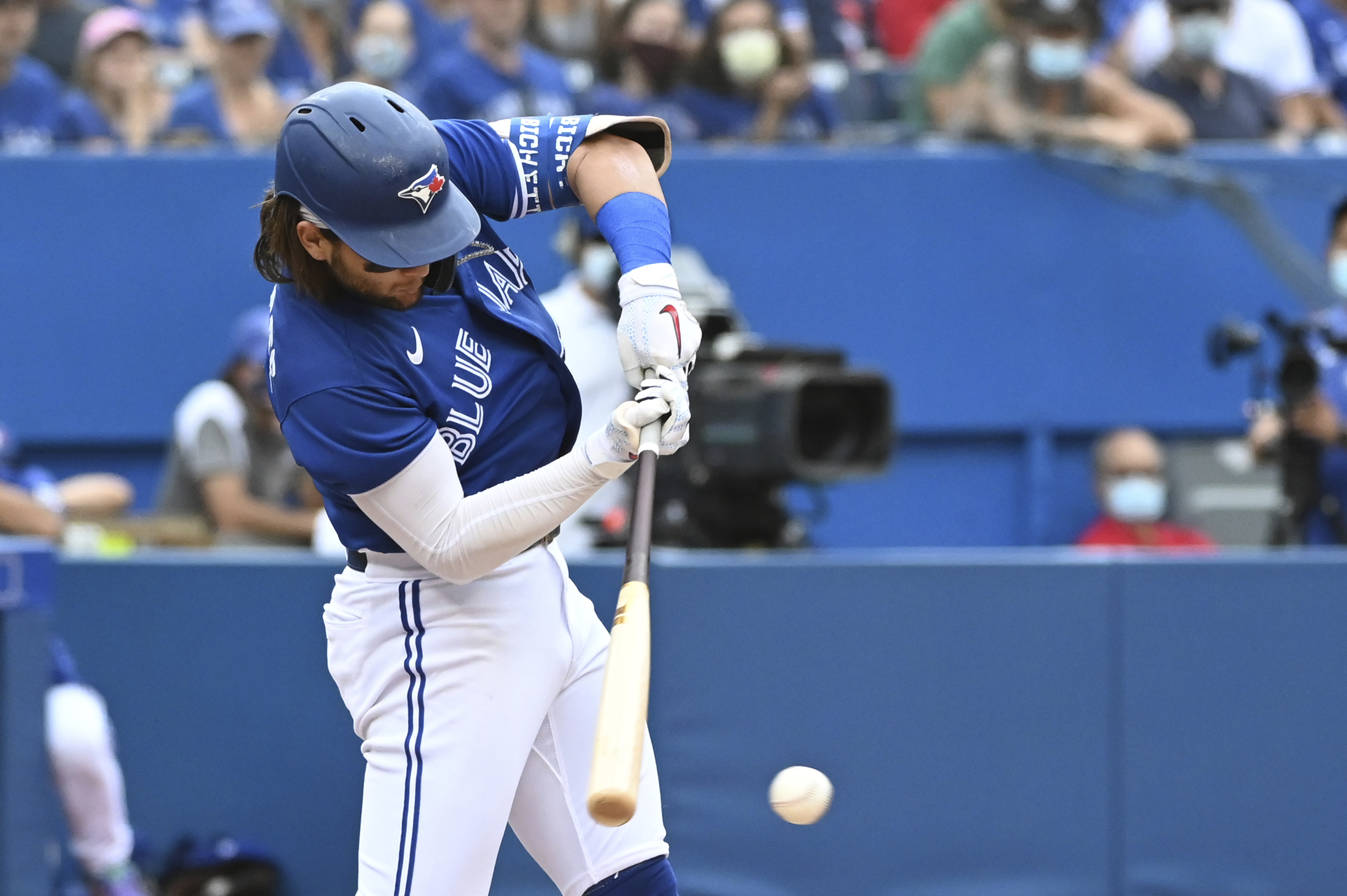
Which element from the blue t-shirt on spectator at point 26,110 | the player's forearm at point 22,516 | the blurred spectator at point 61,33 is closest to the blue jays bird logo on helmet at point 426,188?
the player's forearm at point 22,516

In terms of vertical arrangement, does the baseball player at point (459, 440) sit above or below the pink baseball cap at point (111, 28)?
below

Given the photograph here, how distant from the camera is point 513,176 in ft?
9.33

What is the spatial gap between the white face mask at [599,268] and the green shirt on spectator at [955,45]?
6.55 feet

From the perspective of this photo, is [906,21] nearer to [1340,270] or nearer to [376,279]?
[1340,270]

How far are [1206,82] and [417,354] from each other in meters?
4.84

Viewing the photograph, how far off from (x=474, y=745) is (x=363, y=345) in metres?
0.62

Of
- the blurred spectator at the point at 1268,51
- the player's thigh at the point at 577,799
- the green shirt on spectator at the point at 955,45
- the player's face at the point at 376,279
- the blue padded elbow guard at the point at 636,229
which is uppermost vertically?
the blurred spectator at the point at 1268,51

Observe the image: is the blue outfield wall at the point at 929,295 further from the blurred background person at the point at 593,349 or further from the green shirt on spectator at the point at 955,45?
the blurred background person at the point at 593,349

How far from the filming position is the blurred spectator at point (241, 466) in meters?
5.49

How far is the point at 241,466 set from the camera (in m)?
5.57

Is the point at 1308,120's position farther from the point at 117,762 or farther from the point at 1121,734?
the point at 117,762

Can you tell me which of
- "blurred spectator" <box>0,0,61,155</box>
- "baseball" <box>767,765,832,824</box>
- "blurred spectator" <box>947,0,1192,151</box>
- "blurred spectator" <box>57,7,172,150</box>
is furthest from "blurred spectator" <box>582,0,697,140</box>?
"baseball" <box>767,765,832,824</box>

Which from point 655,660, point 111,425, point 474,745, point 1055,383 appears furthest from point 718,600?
point 111,425

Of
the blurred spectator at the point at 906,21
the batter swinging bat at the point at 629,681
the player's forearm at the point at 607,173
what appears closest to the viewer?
the batter swinging bat at the point at 629,681
